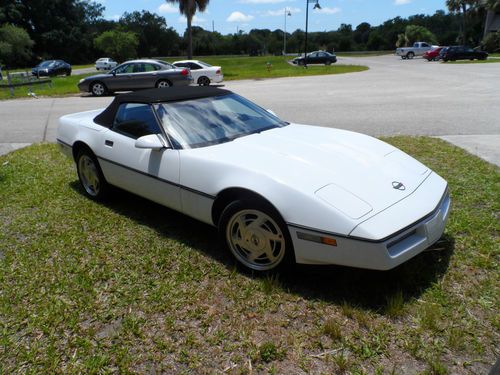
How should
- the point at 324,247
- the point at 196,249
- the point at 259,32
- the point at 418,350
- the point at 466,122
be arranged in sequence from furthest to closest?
1. the point at 259,32
2. the point at 466,122
3. the point at 196,249
4. the point at 324,247
5. the point at 418,350

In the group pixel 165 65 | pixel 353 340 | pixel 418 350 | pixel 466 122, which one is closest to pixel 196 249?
pixel 353 340

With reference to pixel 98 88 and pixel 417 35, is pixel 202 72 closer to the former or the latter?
pixel 98 88

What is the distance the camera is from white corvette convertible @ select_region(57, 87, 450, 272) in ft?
8.51

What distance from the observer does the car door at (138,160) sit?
3.50 meters

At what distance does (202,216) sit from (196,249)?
1.31 ft

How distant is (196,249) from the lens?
356 centimetres

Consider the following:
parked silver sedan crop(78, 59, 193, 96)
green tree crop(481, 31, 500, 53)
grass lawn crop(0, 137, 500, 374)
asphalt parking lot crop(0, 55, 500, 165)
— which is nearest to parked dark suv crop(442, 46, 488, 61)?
green tree crop(481, 31, 500, 53)

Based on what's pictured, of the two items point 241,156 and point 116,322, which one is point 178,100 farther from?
point 116,322

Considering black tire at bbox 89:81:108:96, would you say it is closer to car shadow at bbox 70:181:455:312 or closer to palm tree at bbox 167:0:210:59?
car shadow at bbox 70:181:455:312

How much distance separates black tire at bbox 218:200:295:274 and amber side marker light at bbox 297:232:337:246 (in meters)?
0.11

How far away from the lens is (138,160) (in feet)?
12.4

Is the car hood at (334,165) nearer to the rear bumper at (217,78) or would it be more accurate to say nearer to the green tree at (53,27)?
the rear bumper at (217,78)

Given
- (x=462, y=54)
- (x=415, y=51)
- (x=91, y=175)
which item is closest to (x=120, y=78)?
(x=91, y=175)

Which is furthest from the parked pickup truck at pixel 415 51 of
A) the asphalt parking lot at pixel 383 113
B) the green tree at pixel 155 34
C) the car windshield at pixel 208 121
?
the green tree at pixel 155 34
